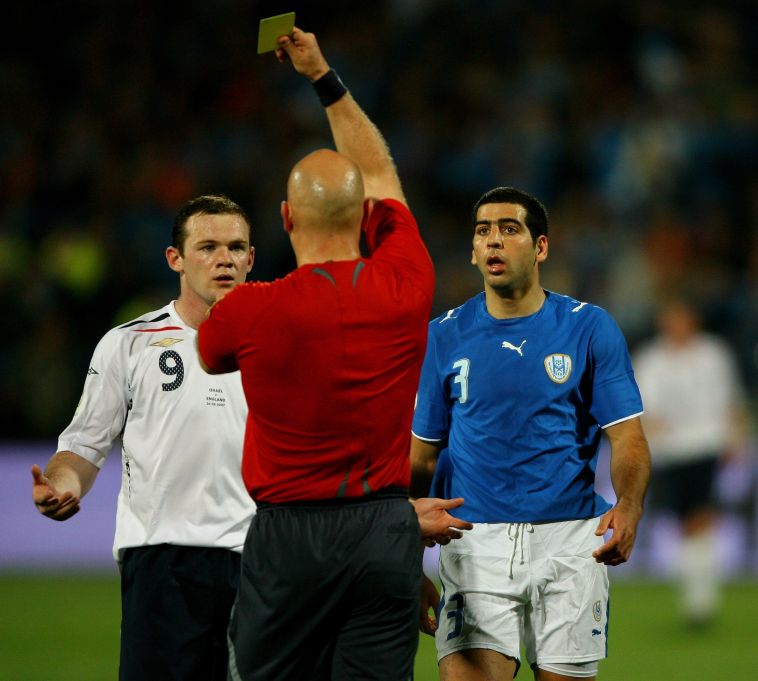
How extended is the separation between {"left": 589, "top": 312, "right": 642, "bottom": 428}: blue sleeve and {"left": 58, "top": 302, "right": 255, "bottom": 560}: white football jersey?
1353 mm

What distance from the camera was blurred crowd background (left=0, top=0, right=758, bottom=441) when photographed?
43.1 feet

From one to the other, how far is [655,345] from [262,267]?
4.26m

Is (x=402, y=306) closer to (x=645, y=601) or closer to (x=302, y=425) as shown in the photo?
(x=302, y=425)

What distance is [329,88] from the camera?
4.30m

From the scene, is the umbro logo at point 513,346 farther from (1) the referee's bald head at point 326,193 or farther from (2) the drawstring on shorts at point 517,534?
(1) the referee's bald head at point 326,193

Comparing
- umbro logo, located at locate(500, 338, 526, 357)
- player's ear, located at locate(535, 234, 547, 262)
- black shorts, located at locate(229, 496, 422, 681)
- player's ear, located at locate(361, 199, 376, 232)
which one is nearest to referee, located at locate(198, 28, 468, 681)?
black shorts, located at locate(229, 496, 422, 681)

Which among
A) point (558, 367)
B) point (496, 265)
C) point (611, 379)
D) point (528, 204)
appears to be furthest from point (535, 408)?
point (528, 204)

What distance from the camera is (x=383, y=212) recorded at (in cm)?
423

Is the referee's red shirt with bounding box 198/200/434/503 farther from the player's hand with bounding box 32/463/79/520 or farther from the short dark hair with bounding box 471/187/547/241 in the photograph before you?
the short dark hair with bounding box 471/187/547/241

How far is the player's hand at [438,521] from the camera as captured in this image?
458 cm

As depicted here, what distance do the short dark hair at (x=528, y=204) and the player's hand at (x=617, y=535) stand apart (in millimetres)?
1181

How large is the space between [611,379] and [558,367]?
0.68ft

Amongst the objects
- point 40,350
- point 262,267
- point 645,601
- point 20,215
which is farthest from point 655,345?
point 20,215

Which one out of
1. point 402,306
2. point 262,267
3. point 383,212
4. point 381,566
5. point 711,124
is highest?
point 711,124
